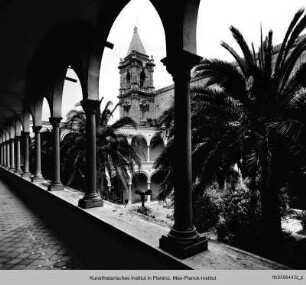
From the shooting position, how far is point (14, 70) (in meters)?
7.16

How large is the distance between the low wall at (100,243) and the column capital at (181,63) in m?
1.79

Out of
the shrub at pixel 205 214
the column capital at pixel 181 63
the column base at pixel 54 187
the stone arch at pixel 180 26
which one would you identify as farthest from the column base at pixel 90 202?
the shrub at pixel 205 214

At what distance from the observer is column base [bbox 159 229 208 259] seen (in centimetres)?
236

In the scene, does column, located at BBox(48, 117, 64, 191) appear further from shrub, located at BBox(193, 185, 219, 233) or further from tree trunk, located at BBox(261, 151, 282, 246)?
tree trunk, located at BBox(261, 151, 282, 246)

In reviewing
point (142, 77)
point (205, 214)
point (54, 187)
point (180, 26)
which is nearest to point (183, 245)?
point (180, 26)

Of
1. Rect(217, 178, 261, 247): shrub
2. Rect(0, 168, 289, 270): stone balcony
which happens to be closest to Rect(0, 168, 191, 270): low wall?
Rect(0, 168, 289, 270): stone balcony

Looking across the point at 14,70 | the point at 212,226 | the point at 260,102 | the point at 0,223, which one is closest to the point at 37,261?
the point at 0,223

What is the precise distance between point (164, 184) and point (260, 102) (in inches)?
130

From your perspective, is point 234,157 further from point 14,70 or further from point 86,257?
point 14,70

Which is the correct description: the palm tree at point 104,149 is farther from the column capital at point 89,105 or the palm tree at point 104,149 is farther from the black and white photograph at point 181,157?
the column capital at point 89,105

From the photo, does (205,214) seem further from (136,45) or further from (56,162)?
(136,45)

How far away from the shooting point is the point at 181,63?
2625 millimetres

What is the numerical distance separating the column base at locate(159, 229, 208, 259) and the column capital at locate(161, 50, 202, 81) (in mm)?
1620

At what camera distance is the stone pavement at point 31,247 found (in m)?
3.08
